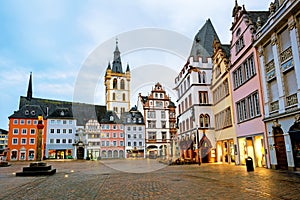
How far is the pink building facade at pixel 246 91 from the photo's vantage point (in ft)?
65.7

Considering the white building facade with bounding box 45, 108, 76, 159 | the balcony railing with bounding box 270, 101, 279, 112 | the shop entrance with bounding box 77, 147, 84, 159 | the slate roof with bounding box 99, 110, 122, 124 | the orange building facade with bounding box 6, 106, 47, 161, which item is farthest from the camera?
the slate roof with bounding box 99, 110, 122, 124

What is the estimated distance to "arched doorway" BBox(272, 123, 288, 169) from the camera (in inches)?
656

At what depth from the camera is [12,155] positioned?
206 ft

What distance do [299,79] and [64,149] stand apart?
201 ft

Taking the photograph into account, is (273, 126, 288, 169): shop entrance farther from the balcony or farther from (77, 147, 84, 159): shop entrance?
(77, 147, 84, 159): shop entrance

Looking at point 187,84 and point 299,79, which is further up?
point 187,84

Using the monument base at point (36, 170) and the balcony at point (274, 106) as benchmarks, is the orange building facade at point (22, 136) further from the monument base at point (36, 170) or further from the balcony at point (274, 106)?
the balcony at point (274, 106)

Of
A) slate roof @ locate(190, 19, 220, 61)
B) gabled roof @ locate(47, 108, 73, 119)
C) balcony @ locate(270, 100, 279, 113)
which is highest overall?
slate roof @ locate(190, 19, 220, 61)

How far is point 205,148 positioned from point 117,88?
198 ft

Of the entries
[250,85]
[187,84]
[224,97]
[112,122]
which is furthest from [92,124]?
[250,85]

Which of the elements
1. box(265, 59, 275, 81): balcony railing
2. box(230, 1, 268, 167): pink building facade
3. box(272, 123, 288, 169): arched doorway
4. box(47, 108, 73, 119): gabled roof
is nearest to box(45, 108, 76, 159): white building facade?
box(47, 108, 73, 119): gabled roof

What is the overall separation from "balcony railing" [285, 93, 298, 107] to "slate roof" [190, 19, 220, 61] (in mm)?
19291

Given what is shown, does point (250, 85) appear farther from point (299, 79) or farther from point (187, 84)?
point (187, 84)

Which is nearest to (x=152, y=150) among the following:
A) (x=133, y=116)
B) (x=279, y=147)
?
(x=133, y=116)
